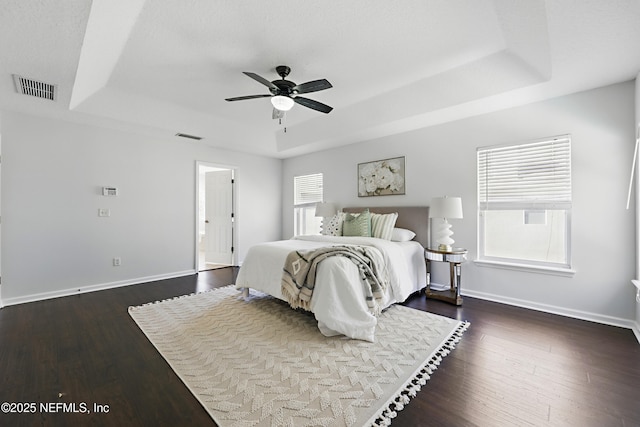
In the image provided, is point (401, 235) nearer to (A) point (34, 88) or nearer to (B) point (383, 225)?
(B) point (383, 225)

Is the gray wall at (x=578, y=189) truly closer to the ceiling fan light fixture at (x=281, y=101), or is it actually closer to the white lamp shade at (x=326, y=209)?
the white lamp shade at (x=326, y=209)

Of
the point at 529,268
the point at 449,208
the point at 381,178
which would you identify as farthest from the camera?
the point at 381,178

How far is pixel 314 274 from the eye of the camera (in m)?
2.64

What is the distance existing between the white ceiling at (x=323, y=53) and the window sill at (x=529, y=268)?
1862 millimetres

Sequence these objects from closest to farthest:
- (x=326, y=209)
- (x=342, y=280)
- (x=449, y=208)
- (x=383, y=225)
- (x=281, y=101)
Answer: (x=342, y=280), (x=281, y=101), (x=449, y=208), (x=383, y=225), (x=326, y=209)

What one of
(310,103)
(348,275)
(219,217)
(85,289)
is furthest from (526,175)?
(85,289)

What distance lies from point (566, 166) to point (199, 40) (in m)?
3.89

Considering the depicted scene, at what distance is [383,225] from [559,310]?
83.8 inches

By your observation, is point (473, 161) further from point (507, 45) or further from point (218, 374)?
point (218, 374)

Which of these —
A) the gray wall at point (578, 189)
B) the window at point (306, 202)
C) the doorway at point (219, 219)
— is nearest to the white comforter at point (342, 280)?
the gray wall at point (578, 189)

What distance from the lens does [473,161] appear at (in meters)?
3.62

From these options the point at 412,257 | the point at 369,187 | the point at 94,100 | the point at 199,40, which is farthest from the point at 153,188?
the point at 412,257

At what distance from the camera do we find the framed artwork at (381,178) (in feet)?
14.3

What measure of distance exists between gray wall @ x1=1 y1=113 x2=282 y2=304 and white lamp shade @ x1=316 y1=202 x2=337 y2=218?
213 cm
